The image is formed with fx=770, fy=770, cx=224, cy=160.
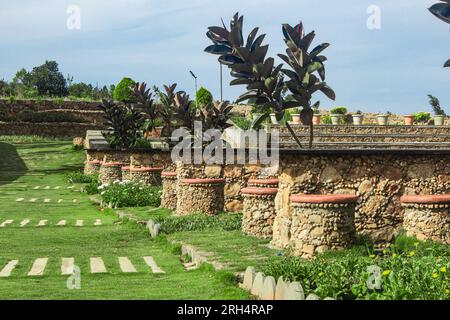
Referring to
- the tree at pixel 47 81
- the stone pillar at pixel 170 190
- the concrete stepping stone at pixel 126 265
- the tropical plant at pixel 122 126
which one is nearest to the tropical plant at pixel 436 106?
the tropical plant at pixel 122 126

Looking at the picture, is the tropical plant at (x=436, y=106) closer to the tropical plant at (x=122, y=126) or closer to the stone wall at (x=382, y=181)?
the tropical plant at (x=122, y=126)

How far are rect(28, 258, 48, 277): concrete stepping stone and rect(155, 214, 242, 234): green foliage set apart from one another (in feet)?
11.3

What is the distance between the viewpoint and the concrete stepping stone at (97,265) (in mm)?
12001

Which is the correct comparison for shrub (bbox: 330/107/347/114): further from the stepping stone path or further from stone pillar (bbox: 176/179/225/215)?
the stepping stone path

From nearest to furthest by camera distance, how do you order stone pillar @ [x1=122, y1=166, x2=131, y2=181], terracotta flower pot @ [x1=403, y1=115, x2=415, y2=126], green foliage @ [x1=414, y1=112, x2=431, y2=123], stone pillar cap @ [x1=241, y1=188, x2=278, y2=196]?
1. stone pillar cap @ [x1=241, y1=188, x2=278, y2=196]
2. stone pillar @ [x1=122, y1=166, x2=131, y2=181]
3. terracotta flower pot @ [x1=403, y1=115, x2=415, y2=126]
4. green foliage @ [x1=414, y1=112, x2=431, y2=123]

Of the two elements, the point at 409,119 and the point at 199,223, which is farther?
the point at 409,119

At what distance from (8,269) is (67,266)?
0.93 m

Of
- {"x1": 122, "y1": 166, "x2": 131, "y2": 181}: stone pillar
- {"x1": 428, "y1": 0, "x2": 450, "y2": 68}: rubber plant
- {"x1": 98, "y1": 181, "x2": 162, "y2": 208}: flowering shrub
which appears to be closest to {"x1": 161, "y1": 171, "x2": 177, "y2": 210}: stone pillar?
{"x1": 98, "y1": 181, "x2": 162, "y2": 208}: flowering shrub

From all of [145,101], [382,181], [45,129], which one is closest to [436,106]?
[145,101]

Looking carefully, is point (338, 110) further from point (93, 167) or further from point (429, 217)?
point (429, 217)

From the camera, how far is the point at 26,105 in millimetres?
66750

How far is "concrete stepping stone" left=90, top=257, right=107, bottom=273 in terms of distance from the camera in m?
12.0

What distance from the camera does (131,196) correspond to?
74.9ft

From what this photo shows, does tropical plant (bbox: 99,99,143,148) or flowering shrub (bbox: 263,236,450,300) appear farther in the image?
tropical plant (bbox: 99,99,143,148)
